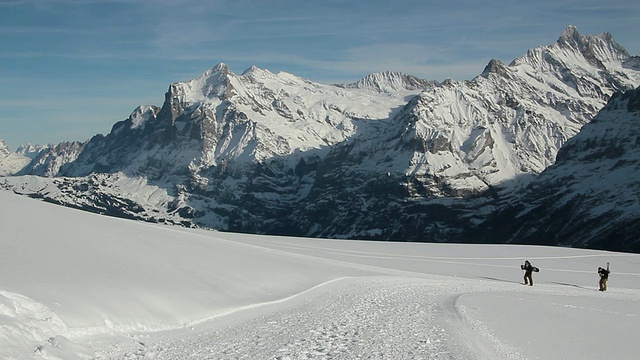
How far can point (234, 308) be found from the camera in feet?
85.3

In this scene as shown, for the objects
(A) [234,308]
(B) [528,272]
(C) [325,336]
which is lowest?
(A) [234,308]

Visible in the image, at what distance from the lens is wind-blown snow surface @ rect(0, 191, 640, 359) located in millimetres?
17952

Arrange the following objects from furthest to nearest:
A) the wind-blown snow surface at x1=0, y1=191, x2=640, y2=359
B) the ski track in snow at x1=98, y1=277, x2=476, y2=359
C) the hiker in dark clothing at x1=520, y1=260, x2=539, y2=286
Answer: the hiker in dark clothing at x1=520, y1=260, x2=539, y2=286, the wind-blown snow surface at x1=0, y1=191, x2=640, y2=359, the ski track in snow at x1=98, y1=277, x2=476, y2=359

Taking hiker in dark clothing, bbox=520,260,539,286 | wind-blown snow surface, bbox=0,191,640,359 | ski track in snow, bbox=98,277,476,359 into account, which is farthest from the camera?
hiker in dark clothing, bbox=520,260,539,286

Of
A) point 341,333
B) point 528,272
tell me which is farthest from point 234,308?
point 528,272

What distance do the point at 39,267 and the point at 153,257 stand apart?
27.1 feet

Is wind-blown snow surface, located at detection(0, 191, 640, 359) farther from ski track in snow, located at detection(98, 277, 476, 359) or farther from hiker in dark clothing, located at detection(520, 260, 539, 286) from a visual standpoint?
hiker in dark clothing, located at detection(520, 260, 539, 286)

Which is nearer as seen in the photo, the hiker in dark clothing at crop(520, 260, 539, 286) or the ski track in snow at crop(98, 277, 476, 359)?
the ski track in snow at crop(98, 277, 476, 359)

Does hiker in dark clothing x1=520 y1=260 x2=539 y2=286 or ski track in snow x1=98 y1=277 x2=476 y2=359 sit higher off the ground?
hiker in dark clothing x1=520 y1=260 x2=539 y2=286

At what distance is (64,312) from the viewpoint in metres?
18.8

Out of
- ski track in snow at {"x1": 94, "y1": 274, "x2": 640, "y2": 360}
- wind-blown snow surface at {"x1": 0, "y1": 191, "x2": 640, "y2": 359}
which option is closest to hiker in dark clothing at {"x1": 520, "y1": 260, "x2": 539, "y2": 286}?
wind-blown snow surface at {"x1": 0, "y1": 191, "x2": 640, "y2": 359}

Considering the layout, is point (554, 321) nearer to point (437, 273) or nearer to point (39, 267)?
point (39, 267)

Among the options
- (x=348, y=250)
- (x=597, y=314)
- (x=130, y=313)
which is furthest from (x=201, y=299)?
(x=348, y=250)

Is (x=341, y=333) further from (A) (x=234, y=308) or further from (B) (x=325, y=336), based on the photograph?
(A) (x=234, y=308)
